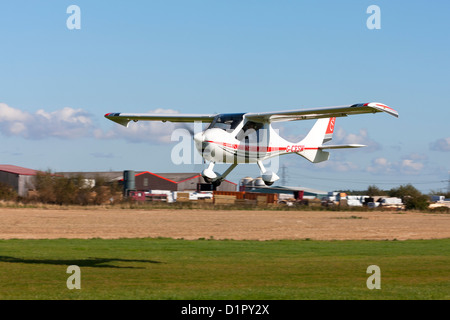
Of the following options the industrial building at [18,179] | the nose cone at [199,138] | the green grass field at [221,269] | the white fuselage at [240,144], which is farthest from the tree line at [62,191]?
the nose cone at [199,138]

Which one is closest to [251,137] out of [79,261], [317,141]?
[317,141]

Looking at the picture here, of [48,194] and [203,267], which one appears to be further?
[48,194]

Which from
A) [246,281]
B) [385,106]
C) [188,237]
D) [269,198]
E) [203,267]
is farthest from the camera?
[269,198]

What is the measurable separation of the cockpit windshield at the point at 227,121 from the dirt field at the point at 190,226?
23.3 m

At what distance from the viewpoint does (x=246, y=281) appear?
24.1 meters

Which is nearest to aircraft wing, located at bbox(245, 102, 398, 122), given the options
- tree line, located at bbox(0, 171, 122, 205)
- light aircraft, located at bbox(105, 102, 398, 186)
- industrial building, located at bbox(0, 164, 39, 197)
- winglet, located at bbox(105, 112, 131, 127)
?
light aircraft, located at bbox(105, 102, 398, 186)

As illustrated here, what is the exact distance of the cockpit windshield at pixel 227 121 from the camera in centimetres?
2203

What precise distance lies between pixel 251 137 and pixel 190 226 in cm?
3256

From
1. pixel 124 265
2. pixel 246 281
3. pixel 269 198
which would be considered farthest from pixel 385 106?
pixel 269 198

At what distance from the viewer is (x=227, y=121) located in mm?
22312

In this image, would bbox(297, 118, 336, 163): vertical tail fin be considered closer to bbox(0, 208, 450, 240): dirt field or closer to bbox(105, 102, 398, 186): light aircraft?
bbox(105, 102, 398, 186): light aircraft

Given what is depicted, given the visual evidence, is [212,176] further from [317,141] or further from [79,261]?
[79,261]
